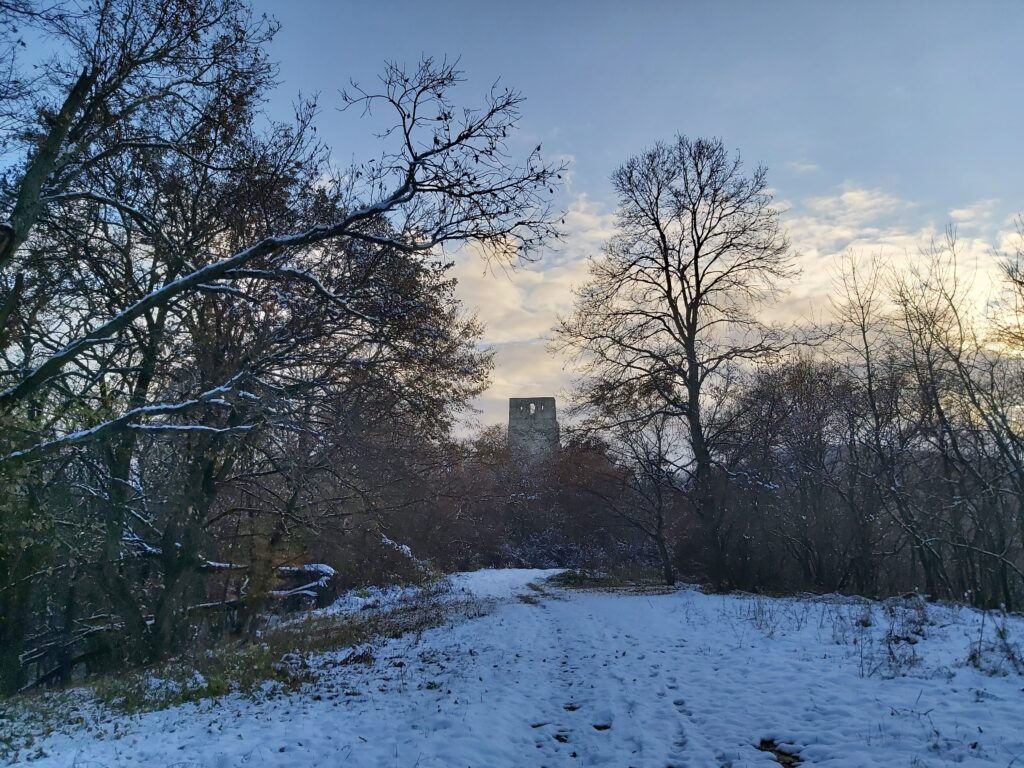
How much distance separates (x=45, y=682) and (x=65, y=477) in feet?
27.1

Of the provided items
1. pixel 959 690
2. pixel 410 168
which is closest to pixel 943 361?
pixel 959 690

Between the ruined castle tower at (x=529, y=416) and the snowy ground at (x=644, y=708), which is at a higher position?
the ruined castle tower at (x=529, y=416)

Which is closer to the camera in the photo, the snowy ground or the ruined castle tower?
the snowy ground

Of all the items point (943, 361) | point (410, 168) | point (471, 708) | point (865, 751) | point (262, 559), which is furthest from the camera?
point (943, 361)

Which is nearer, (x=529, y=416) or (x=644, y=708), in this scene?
(x=644, y=708)

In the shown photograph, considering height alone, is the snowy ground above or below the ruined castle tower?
below

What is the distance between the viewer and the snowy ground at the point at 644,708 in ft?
17.4

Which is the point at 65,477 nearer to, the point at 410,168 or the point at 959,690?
the point at 410,168

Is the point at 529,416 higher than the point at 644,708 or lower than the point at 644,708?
higher

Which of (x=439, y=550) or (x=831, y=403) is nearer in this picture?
(x=831, y=403)

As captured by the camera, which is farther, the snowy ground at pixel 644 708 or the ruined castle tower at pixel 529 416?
the ruined castle tower at pixel 529 416

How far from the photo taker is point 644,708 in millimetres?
6582

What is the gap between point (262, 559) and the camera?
14.7 meters

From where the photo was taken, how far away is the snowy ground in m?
5.30
